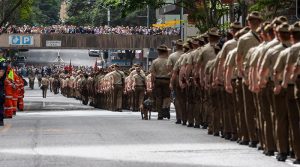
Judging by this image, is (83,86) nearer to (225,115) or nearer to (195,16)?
(195,16)

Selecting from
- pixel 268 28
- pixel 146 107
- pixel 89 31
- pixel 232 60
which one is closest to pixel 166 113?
pixel 146 107

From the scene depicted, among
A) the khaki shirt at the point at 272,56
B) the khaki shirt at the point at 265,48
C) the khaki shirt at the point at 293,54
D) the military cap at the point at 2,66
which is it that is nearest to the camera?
the khaki shirt at the point at 293,54

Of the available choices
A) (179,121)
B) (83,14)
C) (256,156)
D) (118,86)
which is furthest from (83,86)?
(83,14)

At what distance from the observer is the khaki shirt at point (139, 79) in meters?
42.0

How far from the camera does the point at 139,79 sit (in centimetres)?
4216

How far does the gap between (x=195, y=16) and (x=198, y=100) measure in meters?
18.7

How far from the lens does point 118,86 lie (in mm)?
46688

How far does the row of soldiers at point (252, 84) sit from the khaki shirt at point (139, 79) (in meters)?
15.9

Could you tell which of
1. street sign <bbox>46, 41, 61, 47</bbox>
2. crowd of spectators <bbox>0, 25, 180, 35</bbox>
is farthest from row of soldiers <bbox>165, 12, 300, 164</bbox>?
street sign <bbox>46, 41, 61, 47</bbox>

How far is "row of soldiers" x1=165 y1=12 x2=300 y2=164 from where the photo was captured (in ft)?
53.5

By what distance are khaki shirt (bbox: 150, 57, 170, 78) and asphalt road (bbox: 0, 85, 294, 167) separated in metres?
4.95

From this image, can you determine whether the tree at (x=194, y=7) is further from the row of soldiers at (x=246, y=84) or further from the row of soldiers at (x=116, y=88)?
the row of soldiers at (x=246, y=84)

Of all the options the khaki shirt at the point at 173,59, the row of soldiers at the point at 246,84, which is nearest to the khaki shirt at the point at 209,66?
the row of soldiers at the point at 246,84

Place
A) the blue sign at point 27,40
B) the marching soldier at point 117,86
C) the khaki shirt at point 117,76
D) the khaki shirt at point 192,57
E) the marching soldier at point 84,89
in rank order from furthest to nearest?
the blue sign at point 27,40
the marching soldier at point 84,89
the marching soldier at point 117,86
the khaki shirt at point 117,76
the khaki shirt at point 192,57
